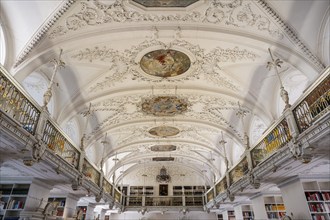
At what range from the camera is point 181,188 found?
22.8 meters

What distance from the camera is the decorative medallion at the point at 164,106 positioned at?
11766 millimetres

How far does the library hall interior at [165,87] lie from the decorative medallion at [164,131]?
7.5 inches

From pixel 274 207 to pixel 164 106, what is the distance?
7788mm

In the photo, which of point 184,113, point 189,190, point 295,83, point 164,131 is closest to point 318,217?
point 295,83

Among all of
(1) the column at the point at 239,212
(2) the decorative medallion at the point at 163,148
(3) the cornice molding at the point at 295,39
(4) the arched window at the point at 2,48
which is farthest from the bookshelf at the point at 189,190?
(4) the arched window at the point at 2,48

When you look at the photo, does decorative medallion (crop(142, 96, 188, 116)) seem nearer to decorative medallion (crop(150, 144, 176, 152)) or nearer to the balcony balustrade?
the balcony balustrade

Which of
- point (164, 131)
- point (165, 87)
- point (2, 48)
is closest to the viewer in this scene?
point (2, 48)

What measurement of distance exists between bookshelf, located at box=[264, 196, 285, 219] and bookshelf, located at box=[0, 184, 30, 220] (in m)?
11.4

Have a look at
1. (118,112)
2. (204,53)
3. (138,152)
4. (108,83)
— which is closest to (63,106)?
(108,83)

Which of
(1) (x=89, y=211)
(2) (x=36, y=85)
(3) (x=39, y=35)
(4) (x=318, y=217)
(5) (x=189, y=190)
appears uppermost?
(3) (x=39, y=35)

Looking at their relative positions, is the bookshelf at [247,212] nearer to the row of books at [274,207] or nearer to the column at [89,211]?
the row of books at [274,207]

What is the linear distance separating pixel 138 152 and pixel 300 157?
1448 cm

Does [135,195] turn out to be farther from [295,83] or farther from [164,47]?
[295,83]

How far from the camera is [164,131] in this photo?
1547 centimetres
